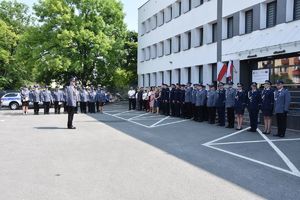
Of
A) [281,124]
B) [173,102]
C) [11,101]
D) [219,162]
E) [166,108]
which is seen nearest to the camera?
[219,162]

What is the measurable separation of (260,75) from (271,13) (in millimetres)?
3177

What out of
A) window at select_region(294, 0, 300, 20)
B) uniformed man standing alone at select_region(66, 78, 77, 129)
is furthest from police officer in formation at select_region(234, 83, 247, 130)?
uniformed man standing alone at select_region(66, 78, 77, 129)

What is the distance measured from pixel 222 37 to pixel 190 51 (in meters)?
5.84

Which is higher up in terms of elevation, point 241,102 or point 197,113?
point 241,102

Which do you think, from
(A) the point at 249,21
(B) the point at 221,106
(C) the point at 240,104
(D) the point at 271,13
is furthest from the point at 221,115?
(A) the point at 249,21

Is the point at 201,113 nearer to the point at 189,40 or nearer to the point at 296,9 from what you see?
the point at 296,9

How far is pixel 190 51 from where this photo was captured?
106ft

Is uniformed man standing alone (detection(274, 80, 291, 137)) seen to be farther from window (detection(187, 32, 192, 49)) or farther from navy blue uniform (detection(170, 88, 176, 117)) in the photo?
window (detection(187, 32, 192, 49))

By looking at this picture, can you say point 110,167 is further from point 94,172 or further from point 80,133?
point 80,133

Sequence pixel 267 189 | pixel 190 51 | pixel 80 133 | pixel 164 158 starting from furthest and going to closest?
1. pixel 190 51
2. pixel 80 133
3. pixel 164 158
4. pixel 267 189

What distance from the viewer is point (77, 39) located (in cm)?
4297

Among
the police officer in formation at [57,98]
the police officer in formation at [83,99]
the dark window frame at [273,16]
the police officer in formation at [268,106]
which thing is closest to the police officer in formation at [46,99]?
the police officer in formation at [57,98]

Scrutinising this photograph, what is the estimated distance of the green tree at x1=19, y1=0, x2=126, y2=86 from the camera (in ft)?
140

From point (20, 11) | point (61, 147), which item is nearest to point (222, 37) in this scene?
point (61, 147)
